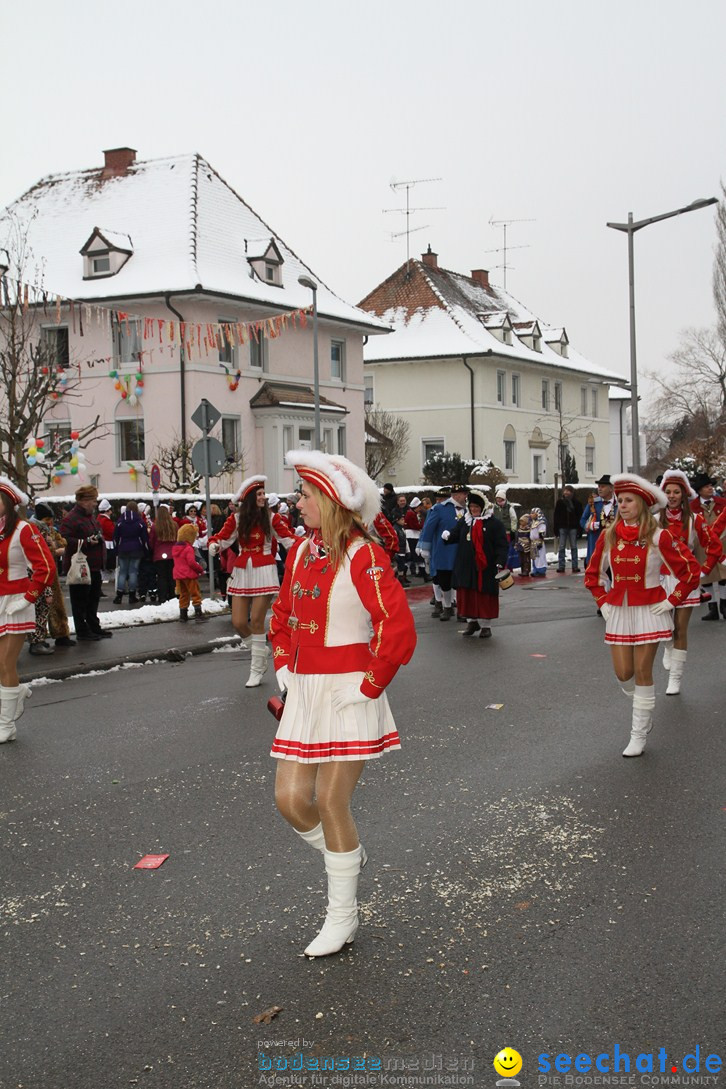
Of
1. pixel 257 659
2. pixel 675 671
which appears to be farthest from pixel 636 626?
pixel 257 659

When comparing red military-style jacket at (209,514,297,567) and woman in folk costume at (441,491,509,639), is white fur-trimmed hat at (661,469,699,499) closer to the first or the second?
woman in folk costume at (441,491,509,639)

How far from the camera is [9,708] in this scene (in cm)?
867

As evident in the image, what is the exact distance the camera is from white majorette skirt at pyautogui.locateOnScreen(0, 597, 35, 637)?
854 cm

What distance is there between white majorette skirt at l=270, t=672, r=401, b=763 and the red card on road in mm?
1395

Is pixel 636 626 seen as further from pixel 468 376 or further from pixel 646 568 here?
pixel 468 376

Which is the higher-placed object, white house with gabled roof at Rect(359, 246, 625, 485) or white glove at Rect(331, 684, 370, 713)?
white house with gabled roof at Rect(359, 246, 625, 485)

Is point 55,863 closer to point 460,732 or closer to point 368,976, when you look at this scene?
point 368,976

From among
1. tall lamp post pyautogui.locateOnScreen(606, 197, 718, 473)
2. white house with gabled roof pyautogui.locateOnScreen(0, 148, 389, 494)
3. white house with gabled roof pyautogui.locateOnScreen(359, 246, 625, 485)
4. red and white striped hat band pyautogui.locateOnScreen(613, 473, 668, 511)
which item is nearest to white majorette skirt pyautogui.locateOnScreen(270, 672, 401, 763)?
red and white striped hat band pyautogui.locateOnScreen(613, 473, 668, 511)

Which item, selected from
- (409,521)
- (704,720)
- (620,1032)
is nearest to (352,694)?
(620,1032)

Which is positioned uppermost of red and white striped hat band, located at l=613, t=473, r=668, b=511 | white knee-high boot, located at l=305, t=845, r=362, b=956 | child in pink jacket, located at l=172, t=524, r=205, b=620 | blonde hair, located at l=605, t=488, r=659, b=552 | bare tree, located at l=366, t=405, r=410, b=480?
bare tree, located at l=366, t=405, r=410, b=480

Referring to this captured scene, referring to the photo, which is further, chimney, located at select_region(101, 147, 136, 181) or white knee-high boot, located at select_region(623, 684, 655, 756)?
chimney, located at select_region(101, 147, 136, 181)

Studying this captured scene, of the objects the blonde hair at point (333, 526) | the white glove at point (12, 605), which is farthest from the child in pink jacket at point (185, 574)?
the blonde hair at point (333, 526)

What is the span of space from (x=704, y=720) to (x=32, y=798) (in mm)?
5077

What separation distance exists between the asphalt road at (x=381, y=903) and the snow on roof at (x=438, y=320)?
46.8m
